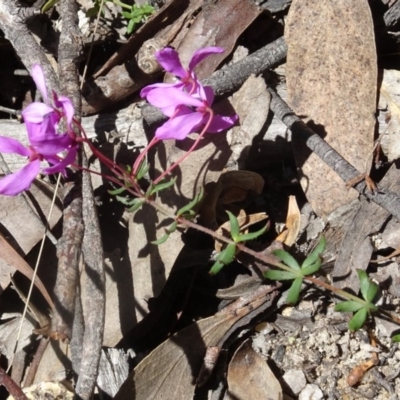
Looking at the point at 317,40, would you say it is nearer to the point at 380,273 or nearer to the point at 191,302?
the point at 380,273

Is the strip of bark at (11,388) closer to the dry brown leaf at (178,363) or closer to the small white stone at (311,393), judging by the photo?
the dry brown leaf at (178,363)

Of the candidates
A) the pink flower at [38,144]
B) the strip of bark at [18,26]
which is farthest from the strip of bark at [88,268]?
the pink flower at [38,144]

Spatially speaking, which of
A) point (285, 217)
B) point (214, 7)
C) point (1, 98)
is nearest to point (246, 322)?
point (285, 217)

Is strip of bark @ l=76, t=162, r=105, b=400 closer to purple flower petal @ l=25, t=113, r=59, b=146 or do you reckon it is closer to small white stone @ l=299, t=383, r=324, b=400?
purple flower petal @ l=25, t=113, r=59, b=146

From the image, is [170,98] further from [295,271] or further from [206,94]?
[295,271]

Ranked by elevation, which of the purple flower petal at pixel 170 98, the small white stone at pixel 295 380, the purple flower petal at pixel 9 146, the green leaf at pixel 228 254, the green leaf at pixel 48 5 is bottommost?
the small white stone at pixel 295 380
